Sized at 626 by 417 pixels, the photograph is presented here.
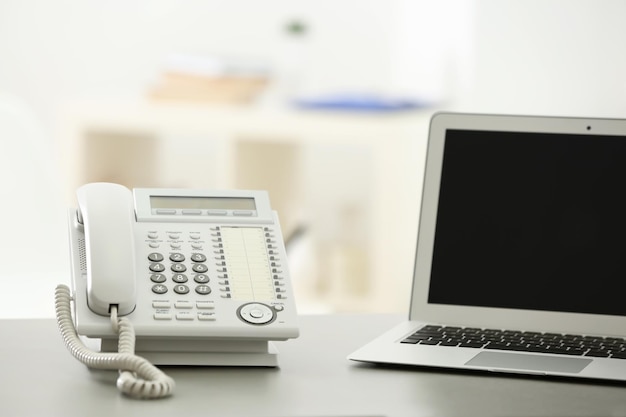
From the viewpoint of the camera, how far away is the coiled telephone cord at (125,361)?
81 cm

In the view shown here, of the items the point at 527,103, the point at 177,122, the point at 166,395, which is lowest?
the point at 166,395

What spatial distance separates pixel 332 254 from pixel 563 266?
2.32 meters

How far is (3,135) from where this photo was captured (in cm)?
204

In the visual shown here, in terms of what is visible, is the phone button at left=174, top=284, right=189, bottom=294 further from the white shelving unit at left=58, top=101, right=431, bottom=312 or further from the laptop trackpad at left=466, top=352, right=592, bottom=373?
the white shelving unit at left=58, top=101, right=431, bottom=312

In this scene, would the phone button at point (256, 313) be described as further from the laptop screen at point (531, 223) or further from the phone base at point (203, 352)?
the laptop screen at point (531, 223)

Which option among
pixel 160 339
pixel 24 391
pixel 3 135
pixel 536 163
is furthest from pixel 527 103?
pixel 24 391

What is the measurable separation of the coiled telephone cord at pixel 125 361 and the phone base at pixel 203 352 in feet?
0.10

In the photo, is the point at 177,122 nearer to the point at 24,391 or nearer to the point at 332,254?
the point at 332,254

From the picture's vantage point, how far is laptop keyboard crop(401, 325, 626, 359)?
999mm

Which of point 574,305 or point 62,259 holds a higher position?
point 62,259

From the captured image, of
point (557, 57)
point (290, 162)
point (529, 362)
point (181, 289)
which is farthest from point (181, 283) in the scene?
point (290, 162)

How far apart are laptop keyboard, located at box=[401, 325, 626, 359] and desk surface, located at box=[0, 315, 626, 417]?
0.27 ft

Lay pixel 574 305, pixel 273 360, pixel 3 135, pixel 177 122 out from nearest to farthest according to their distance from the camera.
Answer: pixel 273 360
pixel 574 305
pixel 3 135
pixel 177 122

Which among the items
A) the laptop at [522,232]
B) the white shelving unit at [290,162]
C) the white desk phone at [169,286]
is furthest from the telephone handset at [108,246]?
the white shelving unit at [290,162]
